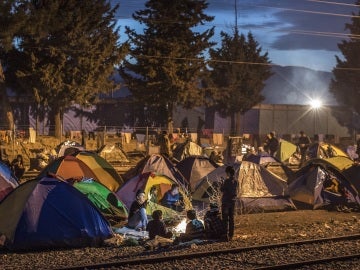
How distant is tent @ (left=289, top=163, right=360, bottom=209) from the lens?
17953 mm

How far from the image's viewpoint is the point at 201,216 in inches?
599

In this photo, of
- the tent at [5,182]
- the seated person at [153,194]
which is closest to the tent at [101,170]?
the seated person at [153,194]

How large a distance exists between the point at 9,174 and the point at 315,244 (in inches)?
324

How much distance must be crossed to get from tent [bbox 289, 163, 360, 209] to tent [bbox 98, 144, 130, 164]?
13989 millimetres

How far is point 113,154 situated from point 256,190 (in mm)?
15160

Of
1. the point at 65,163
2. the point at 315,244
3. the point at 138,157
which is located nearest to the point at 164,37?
the point at 138,157

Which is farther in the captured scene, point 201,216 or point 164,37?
point 164,37

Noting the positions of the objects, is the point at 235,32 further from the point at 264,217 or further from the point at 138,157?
the point at 264,217

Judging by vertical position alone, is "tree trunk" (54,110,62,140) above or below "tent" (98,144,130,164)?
above

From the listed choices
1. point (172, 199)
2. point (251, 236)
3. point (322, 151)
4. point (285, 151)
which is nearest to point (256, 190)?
point (172, 199)

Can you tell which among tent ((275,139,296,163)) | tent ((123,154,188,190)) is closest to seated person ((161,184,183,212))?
tent ((123,154,188,190))

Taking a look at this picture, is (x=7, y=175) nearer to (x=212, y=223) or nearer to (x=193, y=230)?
(x=193, y=230)

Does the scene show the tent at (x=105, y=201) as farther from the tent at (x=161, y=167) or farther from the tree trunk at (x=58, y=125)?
the tree trunk at (x=58, y=125)

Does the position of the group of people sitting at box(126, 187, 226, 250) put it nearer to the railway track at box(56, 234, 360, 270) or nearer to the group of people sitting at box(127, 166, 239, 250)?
the group of people sitting at box(127, 166, 239, 250)
